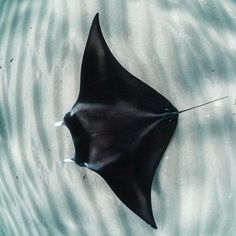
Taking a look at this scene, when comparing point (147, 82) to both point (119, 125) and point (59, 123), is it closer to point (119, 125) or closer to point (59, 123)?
point (119, 125)

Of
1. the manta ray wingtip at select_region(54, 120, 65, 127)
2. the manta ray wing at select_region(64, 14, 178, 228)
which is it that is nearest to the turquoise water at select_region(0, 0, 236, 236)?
the manta ray wingtip at select_region(54, 120, 65, 127)

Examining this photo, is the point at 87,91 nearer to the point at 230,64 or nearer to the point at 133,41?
the point at 133,41

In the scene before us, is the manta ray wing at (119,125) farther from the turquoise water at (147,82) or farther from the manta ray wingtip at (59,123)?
the turquoise water at (147,82)

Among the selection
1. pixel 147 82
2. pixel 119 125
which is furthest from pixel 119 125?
pixel 147 82

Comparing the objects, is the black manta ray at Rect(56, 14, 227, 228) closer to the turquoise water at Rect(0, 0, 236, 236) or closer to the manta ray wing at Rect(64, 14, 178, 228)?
the manta ray wing at Rect(64, 14, 178, 228)

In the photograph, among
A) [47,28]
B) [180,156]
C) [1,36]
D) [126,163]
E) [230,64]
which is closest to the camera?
[126,163]

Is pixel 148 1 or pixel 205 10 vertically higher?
pixel 148 1

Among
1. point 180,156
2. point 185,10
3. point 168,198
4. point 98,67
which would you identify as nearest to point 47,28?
point 98,67
